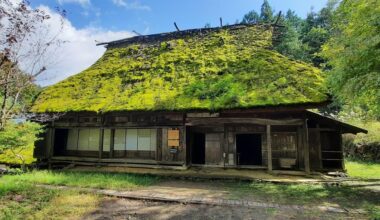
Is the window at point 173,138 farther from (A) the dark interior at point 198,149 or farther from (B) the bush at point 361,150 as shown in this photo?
(B) the bush at point 361,150

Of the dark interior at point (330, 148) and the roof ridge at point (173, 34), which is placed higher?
the roof ridge at point (173, 34)

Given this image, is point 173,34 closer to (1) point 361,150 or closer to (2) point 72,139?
(2) point 72,139

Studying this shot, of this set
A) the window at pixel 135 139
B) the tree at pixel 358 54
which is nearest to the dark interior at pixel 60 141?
the window at pixel 135 139

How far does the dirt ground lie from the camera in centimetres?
580

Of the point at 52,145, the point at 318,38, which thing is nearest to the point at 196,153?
the point at 52,145

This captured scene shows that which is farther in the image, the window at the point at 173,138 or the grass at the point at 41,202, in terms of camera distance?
the window at the point at 173,138

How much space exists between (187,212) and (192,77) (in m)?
7.24

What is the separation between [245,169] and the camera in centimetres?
1098

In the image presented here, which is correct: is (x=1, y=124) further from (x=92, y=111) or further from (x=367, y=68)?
(x=367, y=68)

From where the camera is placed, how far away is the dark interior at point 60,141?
531 inches

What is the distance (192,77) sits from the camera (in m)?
12.2

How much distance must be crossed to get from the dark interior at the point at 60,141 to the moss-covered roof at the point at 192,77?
172cm

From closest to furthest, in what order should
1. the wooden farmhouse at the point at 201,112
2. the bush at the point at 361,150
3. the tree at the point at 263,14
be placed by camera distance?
the wooden farmhouse at the point at 201,112
the bush at the point at 361,150
the tree at the point at 263,14

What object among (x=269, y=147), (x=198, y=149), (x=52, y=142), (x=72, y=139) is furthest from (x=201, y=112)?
(x=52, y=142)
